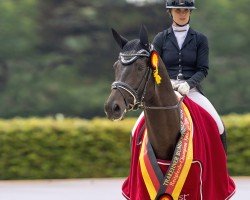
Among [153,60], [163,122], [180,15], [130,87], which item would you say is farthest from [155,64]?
[180,15]

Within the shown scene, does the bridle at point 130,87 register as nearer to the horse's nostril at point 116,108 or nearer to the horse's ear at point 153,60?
the horse's ear at point 153,60

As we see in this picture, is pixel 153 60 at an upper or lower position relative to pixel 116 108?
upper

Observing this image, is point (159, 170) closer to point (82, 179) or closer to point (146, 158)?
point (146, 158)

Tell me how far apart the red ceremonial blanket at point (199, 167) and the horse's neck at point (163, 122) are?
113mm

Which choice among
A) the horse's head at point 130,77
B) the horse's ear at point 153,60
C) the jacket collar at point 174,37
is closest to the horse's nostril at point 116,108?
the horse's head at point 130,77

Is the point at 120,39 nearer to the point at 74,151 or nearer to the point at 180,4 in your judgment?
the point at 180,4

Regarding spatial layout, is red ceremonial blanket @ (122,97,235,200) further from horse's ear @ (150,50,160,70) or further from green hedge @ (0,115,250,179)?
green hedge @ (0,115,250,179)

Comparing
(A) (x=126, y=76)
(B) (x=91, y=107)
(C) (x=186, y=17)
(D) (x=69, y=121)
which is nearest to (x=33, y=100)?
(B) (x=91, y=107)

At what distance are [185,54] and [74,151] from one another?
6356 millimetres

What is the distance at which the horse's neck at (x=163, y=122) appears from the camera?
6.07 meters

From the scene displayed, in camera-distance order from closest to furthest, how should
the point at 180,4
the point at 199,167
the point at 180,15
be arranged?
the point at 199,167, the point at 180,4, the point at 180,15

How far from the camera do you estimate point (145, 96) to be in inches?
232

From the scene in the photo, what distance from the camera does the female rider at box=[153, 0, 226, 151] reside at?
6.79 m

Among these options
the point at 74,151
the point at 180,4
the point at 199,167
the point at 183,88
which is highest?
the point at 180,4
